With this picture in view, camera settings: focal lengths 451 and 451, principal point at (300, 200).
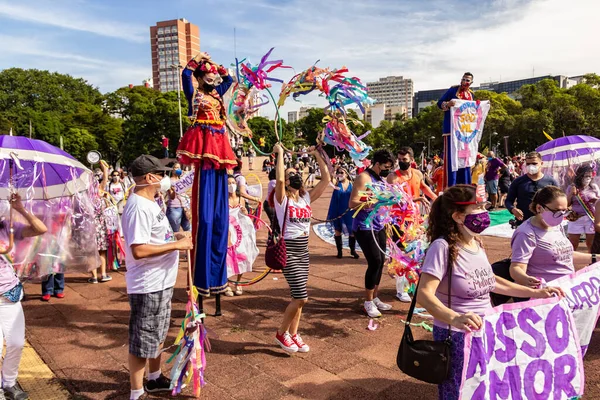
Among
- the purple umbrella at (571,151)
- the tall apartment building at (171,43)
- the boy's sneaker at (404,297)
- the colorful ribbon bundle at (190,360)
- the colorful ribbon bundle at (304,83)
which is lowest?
the boy's sneaker at (404,297)

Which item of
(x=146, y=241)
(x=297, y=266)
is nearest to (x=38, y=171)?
(x=146, y=241)

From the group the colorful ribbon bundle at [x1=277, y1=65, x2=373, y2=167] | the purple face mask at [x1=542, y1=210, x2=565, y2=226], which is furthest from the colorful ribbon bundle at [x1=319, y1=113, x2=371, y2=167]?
the purple face mask at [x1=542, y1=210, x2=565, y2=226]

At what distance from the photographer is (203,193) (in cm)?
512

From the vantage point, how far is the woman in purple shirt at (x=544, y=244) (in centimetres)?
352

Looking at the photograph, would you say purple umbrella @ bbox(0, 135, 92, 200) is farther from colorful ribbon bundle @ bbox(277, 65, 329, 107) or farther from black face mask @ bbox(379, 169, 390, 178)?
black face mask @ bbox(379, 169, 390, 178)

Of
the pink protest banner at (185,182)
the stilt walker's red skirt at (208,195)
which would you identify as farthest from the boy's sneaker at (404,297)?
the pink protest banner at (185,182)

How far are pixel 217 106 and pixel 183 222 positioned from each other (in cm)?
463

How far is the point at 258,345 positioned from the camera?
4.71m

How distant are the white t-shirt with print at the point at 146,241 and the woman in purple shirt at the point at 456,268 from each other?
194 cm

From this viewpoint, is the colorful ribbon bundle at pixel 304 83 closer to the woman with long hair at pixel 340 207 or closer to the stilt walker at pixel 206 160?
the stilt walker at pixel 206 160

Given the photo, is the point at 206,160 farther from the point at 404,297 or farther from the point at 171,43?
the point at 171,43

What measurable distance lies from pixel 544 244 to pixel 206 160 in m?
3.45

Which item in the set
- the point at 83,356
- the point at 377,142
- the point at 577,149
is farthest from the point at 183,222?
the point at 377,142

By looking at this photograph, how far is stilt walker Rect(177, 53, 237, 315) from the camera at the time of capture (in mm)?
5094
